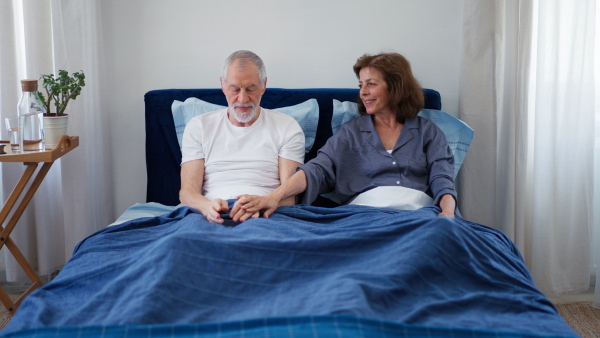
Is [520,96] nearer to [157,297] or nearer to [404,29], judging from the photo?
[404,29]

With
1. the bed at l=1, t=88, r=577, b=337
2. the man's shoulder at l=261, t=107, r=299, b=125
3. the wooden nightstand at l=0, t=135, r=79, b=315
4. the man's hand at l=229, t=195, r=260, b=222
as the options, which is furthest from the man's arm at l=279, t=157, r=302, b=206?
the wooden nightstand at l=0, t=135, r=79, b=315

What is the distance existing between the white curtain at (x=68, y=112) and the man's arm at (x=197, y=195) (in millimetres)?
535

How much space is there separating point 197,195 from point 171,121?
0.51 m

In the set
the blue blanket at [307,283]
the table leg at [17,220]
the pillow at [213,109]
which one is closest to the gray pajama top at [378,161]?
the pillow at [213,109]

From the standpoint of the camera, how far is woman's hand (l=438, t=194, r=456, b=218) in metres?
2.34

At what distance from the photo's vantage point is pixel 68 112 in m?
2.72

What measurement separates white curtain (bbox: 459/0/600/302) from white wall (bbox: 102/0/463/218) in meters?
0.20

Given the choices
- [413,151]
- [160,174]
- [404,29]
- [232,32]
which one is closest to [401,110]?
[413,151]

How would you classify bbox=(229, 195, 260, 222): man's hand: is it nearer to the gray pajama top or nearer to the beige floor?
the gray pajama top

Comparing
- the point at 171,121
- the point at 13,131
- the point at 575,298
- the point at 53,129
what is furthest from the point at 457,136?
the point at 13,131

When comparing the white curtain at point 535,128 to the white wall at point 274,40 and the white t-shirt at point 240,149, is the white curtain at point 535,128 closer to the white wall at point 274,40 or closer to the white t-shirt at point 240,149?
the white wall at point 274,40

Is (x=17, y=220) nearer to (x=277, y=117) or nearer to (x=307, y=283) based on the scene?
(x=277, y=117)

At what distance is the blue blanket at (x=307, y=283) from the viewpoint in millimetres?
1479

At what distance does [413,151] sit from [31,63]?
1644mm
